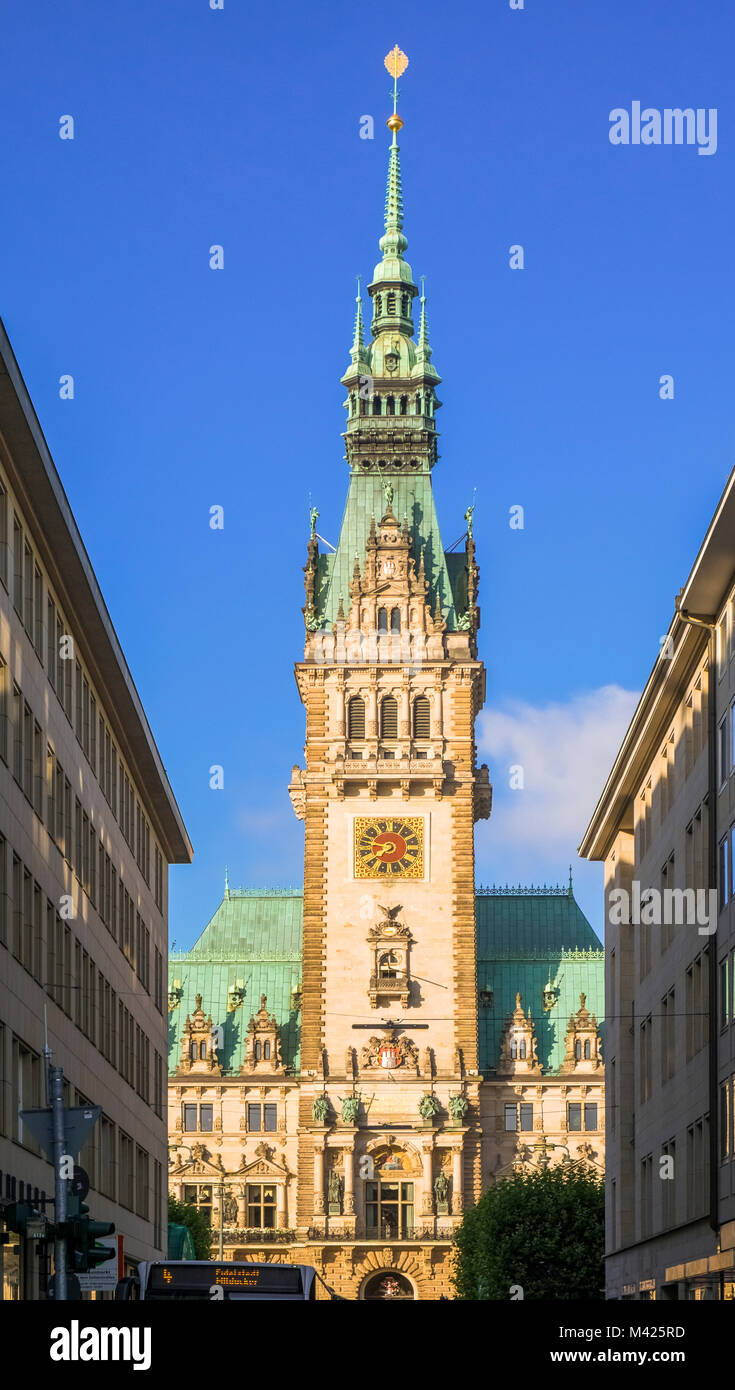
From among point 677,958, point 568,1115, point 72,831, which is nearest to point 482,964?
point 568,1115

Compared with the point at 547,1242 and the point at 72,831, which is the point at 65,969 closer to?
the point at 72,831

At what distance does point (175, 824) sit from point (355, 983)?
5616 cm

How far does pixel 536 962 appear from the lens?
558ft

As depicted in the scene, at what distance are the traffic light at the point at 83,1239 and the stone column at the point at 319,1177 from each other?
118261mm

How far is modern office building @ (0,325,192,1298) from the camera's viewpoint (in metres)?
47.6

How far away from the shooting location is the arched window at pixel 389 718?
498ft

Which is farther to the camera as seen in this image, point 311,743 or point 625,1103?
point 311,743

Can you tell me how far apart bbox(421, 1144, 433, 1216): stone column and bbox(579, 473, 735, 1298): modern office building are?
61.4 meters

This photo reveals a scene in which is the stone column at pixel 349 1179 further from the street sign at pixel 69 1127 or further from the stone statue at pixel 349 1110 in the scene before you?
the street sign at pixel 69 1127
